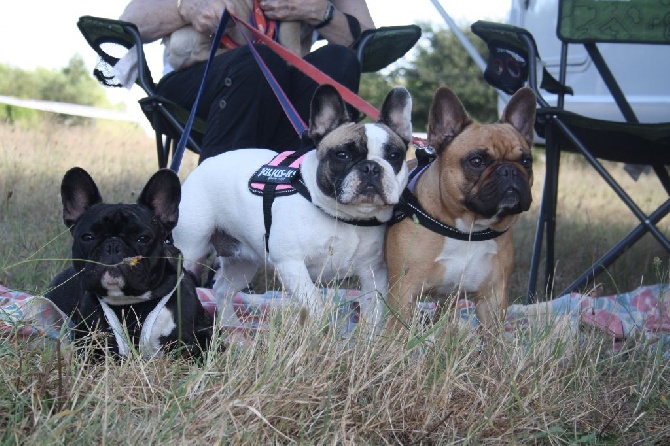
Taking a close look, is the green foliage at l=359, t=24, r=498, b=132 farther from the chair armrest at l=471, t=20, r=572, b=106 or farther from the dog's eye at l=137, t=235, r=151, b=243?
the dog's eye at l=137, t=235, r=151, b=243

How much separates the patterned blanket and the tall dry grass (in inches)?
4.4

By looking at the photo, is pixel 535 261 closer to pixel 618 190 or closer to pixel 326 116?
pixel 618 190

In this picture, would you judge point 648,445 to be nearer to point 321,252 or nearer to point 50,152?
point 321,252

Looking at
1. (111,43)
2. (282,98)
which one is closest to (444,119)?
(282,98)

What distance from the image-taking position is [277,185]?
3.15 meters

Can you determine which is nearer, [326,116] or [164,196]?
[164,196]

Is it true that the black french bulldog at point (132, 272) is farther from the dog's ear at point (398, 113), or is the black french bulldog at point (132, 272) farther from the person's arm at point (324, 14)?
the person's arm at point (324, 14)

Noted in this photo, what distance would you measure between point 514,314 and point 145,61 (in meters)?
1.96

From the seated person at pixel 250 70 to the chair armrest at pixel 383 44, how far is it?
0.26 ft

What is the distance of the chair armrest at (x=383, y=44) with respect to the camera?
422cm

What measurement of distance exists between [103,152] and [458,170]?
5798mm

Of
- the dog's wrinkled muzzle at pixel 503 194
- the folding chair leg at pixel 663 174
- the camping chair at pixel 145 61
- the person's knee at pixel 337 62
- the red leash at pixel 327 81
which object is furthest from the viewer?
the folding chair leg at pixel 663 174

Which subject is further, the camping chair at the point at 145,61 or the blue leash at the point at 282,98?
the camping chair at the point at 145,61

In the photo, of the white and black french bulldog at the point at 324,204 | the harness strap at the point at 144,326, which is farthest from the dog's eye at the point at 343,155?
the harness strap at the point at 144,326
